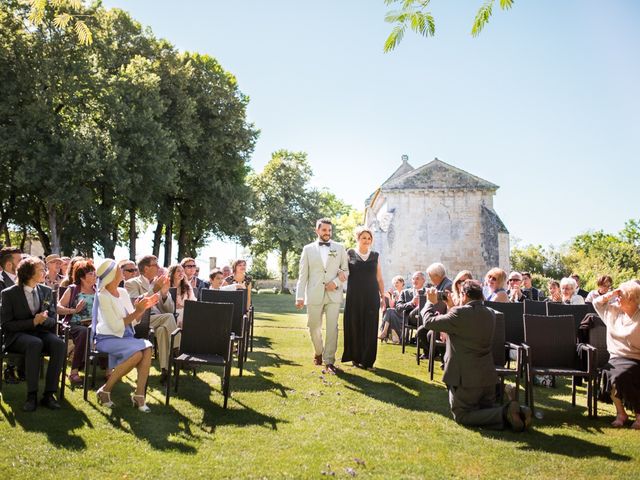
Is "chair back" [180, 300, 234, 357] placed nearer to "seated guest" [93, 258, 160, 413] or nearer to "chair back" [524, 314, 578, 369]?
"seated guest" [93, 258, 160, 413]

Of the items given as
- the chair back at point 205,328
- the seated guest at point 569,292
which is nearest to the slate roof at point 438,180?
the seated guest at point 569,292

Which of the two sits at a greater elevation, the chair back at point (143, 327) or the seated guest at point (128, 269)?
the seated guest at point (128, 269)

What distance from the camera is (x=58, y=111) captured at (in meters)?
26.0

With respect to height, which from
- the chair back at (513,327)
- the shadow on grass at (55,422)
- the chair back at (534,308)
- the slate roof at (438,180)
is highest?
the slate roof at (438,180)

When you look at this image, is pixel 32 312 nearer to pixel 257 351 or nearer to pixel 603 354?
pixel 257 351

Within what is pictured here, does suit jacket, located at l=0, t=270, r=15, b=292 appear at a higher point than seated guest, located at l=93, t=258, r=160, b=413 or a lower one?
higher

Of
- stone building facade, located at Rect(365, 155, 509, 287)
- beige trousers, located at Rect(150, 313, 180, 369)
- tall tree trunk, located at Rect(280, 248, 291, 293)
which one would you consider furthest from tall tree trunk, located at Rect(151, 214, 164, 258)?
beige trousers, located at Rect(150, 313, 180, 369)

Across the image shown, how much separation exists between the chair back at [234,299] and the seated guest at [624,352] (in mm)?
5493

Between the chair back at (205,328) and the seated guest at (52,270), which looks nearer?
the chair back at (205,328)

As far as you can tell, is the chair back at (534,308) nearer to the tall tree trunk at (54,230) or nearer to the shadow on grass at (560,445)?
the shadow on grass at (560,445)

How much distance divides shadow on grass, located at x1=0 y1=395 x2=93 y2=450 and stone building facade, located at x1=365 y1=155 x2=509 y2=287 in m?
34.6

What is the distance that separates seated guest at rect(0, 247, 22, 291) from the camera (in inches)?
305

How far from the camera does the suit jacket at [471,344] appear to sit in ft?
19.0

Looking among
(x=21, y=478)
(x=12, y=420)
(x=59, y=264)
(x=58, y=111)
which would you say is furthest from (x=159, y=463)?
(x=58, y=111)
